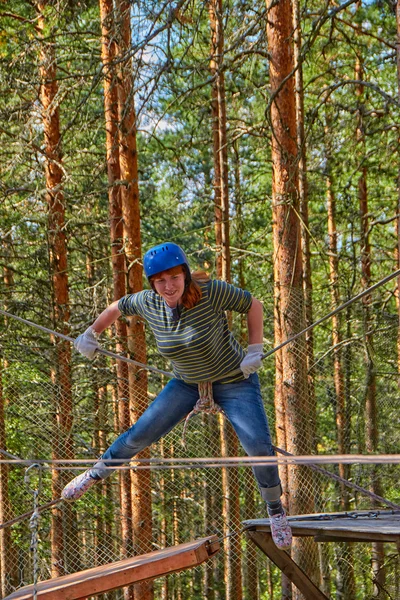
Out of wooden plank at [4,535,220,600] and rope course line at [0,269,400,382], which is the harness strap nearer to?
rope course line at [0,269,400,382]

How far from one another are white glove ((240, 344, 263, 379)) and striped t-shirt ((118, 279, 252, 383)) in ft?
0.25

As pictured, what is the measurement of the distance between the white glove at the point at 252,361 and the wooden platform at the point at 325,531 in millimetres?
1019

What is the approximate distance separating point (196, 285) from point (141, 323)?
574cm

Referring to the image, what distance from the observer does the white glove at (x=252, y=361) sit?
4.10 m

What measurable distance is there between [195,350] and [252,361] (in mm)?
277

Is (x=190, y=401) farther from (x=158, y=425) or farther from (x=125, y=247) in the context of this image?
(x=125, y=247)

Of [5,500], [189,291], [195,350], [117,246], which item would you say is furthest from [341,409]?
[189,291]

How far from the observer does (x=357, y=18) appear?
10.1 m

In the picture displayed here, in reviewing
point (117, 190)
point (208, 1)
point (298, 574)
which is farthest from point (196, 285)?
point (117, 190)

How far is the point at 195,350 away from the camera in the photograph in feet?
13.5

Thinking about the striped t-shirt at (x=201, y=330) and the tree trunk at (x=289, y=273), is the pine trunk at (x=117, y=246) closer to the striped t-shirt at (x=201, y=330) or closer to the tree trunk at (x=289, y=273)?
the tree trunk at (x=289, y=273)

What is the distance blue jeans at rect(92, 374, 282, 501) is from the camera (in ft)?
13.7

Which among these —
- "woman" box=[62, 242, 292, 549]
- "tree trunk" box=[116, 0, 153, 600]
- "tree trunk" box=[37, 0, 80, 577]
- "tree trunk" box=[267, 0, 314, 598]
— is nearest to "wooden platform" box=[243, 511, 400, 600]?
"woman" box=[62, 242, 292, 549]

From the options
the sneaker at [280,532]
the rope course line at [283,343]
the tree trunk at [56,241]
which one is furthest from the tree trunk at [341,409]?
the sneaker at [280,532]
